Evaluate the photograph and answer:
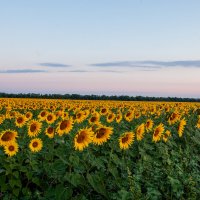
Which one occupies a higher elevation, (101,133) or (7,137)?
(101,133)

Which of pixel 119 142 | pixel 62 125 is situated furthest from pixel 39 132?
pixel 119 142

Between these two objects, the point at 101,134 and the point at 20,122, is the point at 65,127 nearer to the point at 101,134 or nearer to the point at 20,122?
the point at 101,134

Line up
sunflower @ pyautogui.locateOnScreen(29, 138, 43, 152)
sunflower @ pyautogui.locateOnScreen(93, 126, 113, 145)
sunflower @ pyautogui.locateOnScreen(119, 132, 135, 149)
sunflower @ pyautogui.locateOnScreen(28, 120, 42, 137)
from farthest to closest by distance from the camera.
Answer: sunflower @ pyautogui.locateOnScreen(28, 120, 42, 137) → sunflower @ pyautogui.locateOnScreen(119, 132, 135, 149) → sunflower @ pyautogui.locateOnScreen(29, 138, 43, 152) → sunflower @ pyautogui.locateOnScreen(93, 126, 113, 145)

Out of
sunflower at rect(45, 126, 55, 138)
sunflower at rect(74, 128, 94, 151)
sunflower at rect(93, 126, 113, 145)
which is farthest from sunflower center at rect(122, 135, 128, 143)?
sunflower at rect(45, 126, 55, 138)

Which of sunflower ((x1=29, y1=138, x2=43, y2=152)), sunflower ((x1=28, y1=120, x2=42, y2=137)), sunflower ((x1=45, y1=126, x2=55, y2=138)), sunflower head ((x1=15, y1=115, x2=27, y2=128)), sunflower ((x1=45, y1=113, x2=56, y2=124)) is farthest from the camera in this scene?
sunflower ((x1=45, y1=113, x2=56, y2=124))

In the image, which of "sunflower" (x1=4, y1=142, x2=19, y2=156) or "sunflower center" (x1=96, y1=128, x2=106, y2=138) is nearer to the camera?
"sunflower" (x1=4, y1=142, x2=19, y2=156)

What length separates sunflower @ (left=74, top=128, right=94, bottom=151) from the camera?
6582mm

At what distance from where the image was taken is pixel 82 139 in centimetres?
662

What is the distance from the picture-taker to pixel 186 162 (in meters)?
7.80

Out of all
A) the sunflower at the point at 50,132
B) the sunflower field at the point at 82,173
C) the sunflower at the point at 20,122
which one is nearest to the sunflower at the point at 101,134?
the sunflower field at the point at 82,173

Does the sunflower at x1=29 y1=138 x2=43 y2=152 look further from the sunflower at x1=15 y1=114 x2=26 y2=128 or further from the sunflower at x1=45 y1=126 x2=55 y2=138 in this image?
the sunflower at x1=15 y1=114 x2=26 y2=128

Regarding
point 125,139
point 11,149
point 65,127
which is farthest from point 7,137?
point 125,139

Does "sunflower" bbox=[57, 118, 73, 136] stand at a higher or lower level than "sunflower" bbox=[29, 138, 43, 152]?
higher

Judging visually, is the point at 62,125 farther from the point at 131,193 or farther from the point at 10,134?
the point at 131,193
